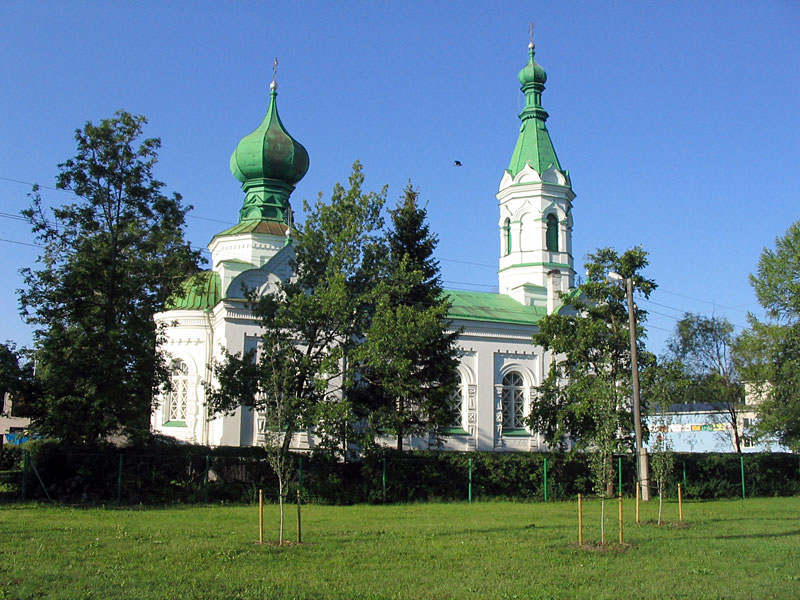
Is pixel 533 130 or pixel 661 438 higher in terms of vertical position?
pixel 533 130

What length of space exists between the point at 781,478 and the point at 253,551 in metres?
23.7

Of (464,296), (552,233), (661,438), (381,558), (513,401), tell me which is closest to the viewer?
(381,558)

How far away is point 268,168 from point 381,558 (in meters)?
25.5

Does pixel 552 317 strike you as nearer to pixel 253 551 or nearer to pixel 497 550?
pixel 497 550

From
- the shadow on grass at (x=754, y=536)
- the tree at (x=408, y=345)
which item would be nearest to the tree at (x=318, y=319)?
the tree at (x=408, y=345)

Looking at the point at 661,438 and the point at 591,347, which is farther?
the point at 591,347

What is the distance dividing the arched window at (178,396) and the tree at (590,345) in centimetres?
1326

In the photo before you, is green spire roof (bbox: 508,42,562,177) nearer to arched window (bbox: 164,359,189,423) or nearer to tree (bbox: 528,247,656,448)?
tree (bbox: 528,247,656,448)

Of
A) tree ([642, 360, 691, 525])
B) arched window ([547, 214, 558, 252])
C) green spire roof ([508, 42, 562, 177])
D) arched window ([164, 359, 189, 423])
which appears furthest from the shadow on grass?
green spire roof ([508, 42, 562, 177])

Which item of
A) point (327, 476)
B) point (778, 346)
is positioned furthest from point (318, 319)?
point (778, 346)

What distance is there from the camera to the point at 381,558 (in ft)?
38.7

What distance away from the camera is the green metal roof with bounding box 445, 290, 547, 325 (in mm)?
34406

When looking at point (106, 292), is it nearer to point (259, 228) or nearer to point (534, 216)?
point (259, 228)

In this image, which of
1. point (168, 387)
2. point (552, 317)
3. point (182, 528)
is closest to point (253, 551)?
point (182, 528)
